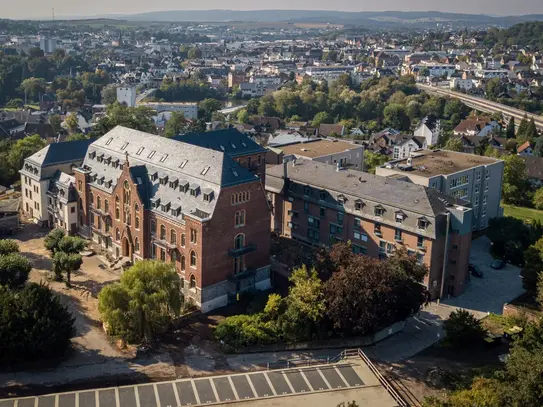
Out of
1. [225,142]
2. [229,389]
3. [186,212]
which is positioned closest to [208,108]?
[225,142]

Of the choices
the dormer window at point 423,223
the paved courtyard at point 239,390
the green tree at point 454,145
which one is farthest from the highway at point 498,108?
the paved courtyard at point 239,390

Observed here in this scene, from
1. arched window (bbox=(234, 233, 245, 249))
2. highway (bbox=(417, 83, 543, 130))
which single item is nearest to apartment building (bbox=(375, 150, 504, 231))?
arched window (bbox=(234, 233, 245, 249))

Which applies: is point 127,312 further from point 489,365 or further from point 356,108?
point 356,108

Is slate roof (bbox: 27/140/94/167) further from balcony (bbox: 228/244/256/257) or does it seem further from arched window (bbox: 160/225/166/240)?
balcony (bbox: 228/244/256/257)

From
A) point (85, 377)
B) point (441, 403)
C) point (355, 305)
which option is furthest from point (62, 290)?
point (441, 403)

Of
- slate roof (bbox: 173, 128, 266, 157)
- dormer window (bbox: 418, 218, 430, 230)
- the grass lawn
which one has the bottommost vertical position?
the grass lawn

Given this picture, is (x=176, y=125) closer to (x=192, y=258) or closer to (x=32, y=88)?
(x=32, y=88)
